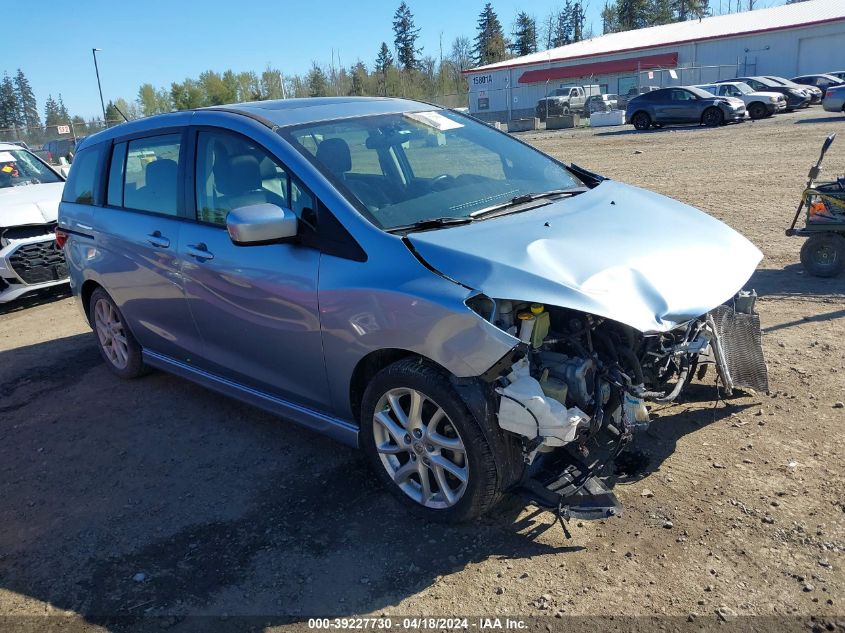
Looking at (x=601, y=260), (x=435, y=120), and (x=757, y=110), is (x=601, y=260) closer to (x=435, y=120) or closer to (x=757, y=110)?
(x=435, y=120)

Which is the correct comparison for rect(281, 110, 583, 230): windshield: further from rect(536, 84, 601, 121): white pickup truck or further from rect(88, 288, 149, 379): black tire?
rect(536, 84, 601, 121): white pickup truck

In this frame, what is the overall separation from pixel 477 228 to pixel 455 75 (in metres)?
86.1

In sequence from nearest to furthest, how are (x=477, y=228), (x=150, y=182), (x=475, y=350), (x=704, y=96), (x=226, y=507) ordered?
(x=475, y=350) < (x=477, y=228) < (x=226, y=507) < (x=150, y=182) < (x=704, y=96)

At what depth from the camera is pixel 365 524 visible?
3482 mm

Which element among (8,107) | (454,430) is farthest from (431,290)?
(8,107)

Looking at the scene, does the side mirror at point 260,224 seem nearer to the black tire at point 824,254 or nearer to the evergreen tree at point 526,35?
the black tire at point 824,254

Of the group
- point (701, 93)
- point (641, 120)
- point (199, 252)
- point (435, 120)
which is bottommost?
point (199, 252)

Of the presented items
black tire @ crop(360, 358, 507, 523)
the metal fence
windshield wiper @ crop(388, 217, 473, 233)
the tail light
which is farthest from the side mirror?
the metal fence

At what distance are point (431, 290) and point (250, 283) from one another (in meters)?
1.28

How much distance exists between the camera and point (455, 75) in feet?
277

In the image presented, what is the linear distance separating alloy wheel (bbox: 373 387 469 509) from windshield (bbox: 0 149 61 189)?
27.1 ft

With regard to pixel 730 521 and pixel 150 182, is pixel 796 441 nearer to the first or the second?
pixel 730 521

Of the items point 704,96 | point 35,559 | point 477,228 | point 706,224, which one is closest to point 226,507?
point 35,559

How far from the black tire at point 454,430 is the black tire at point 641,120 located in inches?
1059
